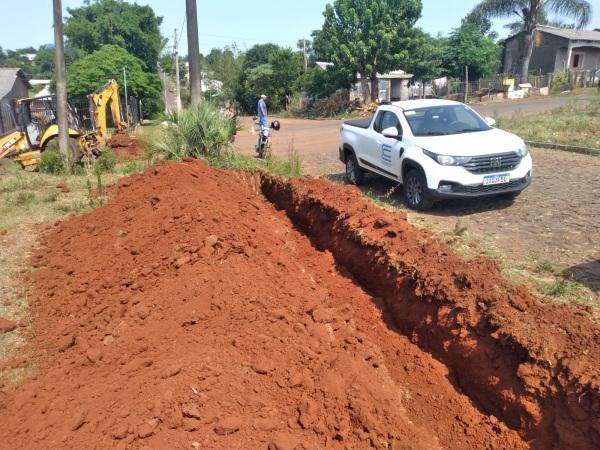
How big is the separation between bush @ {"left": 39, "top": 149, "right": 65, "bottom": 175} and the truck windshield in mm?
9534

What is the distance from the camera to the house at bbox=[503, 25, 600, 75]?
45312mm

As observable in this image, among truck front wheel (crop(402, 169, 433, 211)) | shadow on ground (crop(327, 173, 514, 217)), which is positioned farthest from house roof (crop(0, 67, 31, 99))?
truck front wheel (crop(402, 169, 433, 211))

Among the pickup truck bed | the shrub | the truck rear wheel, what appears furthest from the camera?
the shrub

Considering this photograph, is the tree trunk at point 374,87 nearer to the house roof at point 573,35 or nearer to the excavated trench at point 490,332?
the house roof at point 573,35

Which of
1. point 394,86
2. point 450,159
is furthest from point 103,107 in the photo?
point 394,86

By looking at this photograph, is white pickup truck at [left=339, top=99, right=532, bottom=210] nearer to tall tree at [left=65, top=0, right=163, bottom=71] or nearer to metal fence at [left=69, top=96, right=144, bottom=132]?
metal fence at [left=69, top=96, right=144, bottom=132]

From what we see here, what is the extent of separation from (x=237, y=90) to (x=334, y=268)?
42033 millimetres

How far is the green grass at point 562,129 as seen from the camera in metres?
14.1

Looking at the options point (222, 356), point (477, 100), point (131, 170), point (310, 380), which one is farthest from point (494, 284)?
point (477, 100)

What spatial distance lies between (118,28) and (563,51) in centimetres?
3897

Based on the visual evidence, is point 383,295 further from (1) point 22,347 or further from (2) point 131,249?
(1) point 22,347

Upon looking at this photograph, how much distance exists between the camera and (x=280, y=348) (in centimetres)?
400

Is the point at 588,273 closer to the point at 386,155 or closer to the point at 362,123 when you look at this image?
the point at 386,155

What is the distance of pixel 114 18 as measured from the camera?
4219 cm
